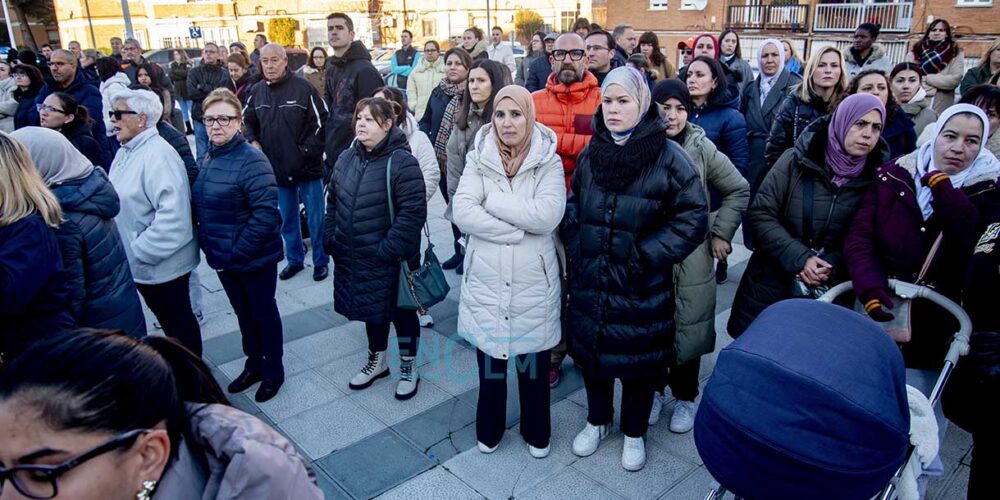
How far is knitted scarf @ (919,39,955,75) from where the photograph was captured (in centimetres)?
752

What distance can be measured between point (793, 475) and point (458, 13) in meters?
46.7

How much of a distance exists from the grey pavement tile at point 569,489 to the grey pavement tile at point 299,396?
160 cm

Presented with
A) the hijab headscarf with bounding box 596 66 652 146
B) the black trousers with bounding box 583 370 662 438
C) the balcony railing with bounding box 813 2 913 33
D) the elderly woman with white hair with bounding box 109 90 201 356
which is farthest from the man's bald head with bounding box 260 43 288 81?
the balcony railing with bounding box 813 2 913 33

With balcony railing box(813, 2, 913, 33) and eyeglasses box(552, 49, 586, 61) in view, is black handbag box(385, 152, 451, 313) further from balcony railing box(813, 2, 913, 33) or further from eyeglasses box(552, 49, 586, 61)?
balcony railing box(813, 2, 913, 33)

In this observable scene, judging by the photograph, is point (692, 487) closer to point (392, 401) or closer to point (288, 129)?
point (392, 401)

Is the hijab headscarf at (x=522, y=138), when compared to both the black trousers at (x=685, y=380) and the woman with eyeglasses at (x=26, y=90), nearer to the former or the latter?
the black trousers at (x=685, y=380)

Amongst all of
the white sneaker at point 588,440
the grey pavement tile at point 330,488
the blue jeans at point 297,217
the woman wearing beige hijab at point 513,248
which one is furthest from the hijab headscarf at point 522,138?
the blue jeans at point 297,217

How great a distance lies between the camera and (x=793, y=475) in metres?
1.83

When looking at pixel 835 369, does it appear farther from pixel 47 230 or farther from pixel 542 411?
pixel 47 230

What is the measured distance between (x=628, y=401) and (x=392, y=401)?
156 centimetres

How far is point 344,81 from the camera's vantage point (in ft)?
20.4

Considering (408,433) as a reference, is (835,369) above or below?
above

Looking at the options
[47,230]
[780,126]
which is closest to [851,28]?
[780,126]

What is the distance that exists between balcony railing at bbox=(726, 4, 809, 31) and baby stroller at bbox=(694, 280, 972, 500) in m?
26.6
